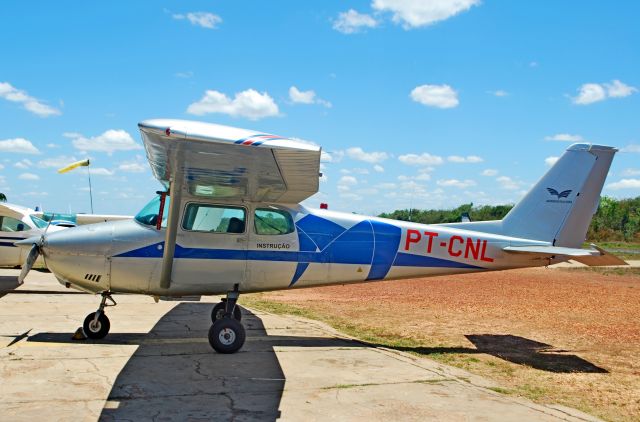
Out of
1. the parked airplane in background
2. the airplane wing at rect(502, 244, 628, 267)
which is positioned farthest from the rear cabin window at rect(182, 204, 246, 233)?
the parked airplane in background

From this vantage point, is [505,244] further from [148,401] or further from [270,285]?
[148,401]

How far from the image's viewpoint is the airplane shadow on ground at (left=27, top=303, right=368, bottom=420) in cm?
525

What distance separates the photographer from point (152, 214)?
8516 millimetres

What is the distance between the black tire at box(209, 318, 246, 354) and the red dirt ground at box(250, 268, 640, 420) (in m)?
2.68

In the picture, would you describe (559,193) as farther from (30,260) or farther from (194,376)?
(30,260)

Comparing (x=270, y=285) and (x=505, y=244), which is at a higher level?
(x=505, y=244)

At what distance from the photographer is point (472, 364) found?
774 cm

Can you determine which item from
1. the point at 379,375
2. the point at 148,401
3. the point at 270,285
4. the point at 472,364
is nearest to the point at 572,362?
the point at 472,364

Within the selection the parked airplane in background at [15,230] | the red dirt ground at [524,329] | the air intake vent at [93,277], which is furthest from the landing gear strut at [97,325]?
the parked airplane in background at [15,230]

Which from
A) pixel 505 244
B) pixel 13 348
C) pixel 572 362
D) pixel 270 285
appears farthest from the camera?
pixel 505 244

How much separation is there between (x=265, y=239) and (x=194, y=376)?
2657mm

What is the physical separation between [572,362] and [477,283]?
40.1ft

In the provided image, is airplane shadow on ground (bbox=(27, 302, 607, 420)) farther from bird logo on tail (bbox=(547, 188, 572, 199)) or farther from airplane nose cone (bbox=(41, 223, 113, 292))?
bird logo on tail (bbox=(547, 188, 572, 199))

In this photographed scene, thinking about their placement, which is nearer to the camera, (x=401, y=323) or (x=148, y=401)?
(x=148, y=401)
